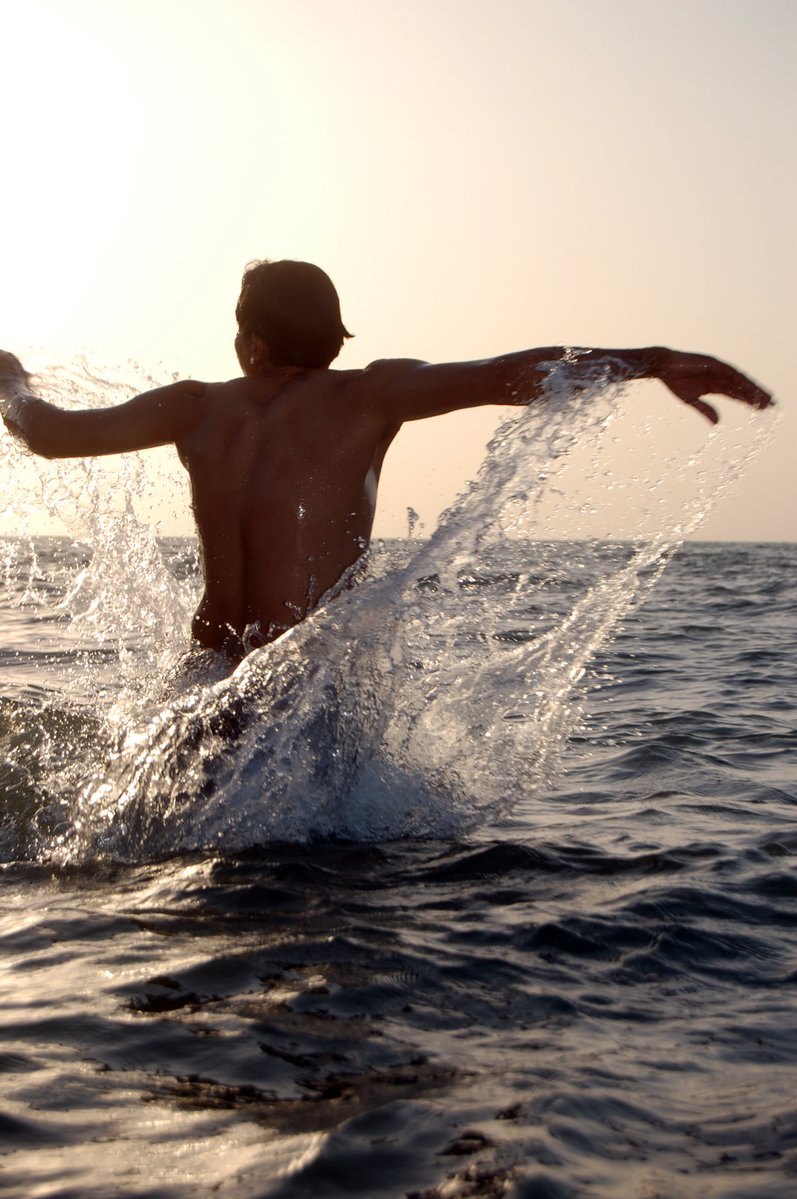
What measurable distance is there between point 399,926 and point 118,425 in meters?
1.99

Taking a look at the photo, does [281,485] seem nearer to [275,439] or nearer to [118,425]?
[275,439]

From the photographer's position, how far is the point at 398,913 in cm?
343

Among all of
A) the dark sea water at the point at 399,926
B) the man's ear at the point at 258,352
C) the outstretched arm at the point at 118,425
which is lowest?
the dark sea water at the point at 399,926

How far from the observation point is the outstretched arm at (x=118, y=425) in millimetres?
4363

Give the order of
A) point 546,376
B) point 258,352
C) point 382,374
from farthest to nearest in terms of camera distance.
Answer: point 258,352 → point 382,374 → point 546,376

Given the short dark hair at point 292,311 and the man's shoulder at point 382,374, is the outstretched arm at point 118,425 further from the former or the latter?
the man's shoulder at point 382,374

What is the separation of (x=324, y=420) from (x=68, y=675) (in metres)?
4.81

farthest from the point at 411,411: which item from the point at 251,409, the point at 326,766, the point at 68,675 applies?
the point at 68,675

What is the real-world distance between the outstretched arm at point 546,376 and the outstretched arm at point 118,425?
0.77 metres

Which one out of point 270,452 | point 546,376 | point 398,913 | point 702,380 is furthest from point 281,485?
point 398,913

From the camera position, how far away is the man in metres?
4.28

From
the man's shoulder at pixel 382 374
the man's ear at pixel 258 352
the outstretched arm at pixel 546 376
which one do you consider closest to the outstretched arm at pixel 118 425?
the man's ear at pixel 258 352

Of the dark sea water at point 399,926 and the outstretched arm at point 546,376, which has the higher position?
the outstretched arm at point 546,376

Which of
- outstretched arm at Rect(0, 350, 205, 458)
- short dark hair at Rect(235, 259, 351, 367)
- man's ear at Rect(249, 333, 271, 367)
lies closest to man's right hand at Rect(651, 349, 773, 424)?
short dark hair at Rect(235, 259, 351, 367)
